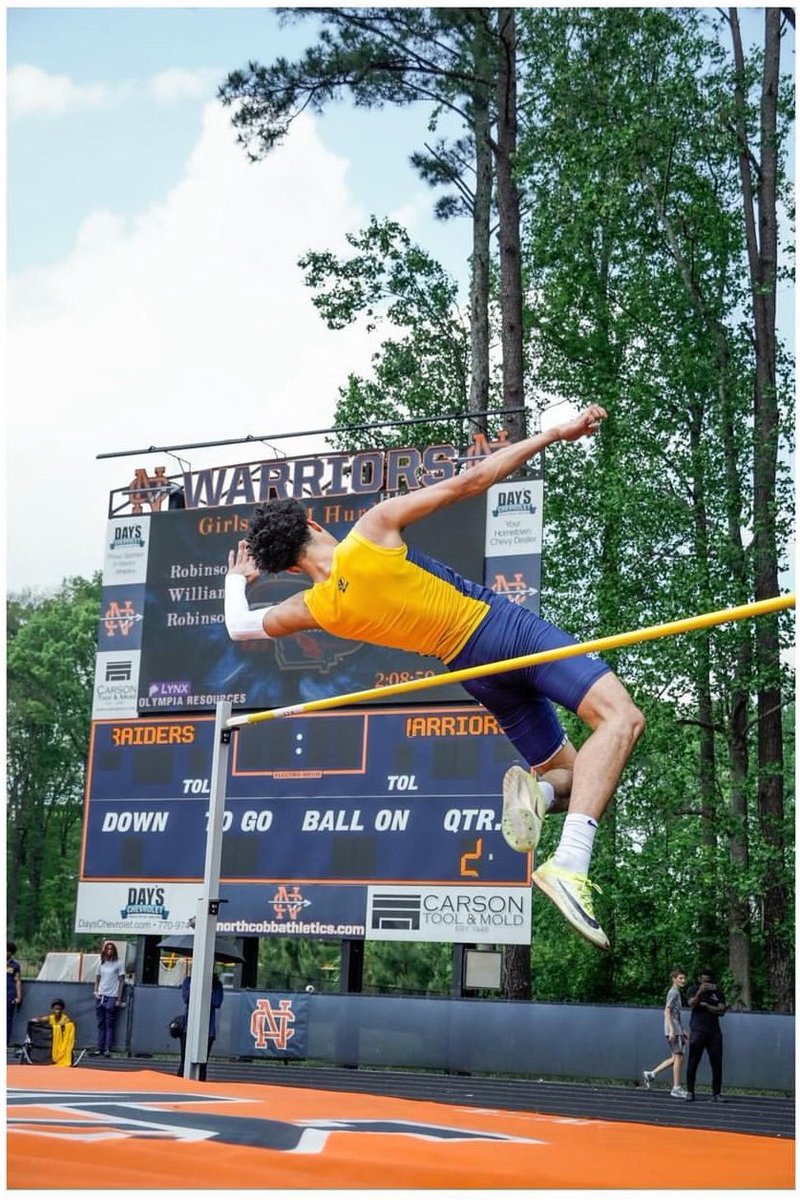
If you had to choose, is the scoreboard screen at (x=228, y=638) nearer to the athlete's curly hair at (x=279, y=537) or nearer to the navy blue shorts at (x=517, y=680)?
the athlete's curly hair at (x=279, y=537)

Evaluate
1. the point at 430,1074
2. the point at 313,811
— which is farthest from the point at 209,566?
the point at 430,1074

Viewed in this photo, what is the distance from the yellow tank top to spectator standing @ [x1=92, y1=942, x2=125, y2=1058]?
8.45 m

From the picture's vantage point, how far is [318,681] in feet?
43.3

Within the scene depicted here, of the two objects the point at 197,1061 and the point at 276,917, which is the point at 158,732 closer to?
the point at 276,917

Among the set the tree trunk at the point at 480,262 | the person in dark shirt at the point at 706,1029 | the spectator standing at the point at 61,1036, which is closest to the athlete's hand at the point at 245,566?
the person in dark shirt at the point at 706,1029

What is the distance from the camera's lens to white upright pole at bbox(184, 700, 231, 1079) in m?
8.17

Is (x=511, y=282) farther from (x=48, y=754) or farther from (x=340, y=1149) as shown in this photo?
(x=48, y=754)

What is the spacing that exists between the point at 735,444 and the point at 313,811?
715cm

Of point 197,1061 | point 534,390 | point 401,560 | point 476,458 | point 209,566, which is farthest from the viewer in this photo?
point 534,390

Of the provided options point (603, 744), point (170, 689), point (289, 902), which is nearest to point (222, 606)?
point (170, 689)

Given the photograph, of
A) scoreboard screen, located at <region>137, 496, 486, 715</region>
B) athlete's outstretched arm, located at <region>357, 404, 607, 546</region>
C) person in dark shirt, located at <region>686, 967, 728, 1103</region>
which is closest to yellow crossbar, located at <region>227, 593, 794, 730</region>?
athlete's outstretched arm, located at <region>357, 404, 607, 546</region>

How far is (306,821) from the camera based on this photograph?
13.0 metres

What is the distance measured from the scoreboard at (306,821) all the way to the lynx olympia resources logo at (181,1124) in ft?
19.2

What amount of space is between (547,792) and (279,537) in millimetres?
1902
